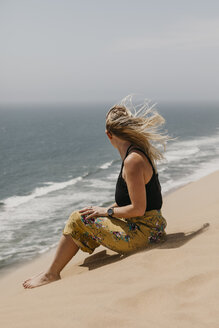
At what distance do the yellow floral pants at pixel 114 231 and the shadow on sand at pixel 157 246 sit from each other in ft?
0.39

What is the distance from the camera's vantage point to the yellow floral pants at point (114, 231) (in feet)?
13.5

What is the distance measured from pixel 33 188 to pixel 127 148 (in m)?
19.6

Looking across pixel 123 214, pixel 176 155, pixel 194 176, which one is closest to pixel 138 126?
pixel 123 214

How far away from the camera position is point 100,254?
16.3 feet

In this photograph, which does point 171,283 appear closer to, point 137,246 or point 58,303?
point 58,303

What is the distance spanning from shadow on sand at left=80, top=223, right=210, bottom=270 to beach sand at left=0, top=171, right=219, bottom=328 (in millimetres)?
27

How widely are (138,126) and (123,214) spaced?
0.98 m

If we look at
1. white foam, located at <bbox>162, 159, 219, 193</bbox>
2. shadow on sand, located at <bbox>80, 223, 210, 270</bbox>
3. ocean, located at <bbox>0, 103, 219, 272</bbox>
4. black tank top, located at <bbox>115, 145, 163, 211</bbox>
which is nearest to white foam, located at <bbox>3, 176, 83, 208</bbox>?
ocean, located at <bbox>0, 103, 219, 272</bbox>

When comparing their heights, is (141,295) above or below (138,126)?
below

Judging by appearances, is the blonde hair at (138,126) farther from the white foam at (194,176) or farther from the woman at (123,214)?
the white foam at (194,176)

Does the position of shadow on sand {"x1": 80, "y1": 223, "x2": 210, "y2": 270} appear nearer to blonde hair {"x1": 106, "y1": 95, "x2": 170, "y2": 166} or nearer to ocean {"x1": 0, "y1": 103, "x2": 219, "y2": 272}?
blonde hair {"x1": 106, "y1": 95, "x2": 170, "y2": 166}

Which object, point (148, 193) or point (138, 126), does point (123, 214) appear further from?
point (138, 126)

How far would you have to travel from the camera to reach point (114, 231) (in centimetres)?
413

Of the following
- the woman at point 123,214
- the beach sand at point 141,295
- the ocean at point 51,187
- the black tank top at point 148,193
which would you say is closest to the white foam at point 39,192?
the ocean at point 51,187
